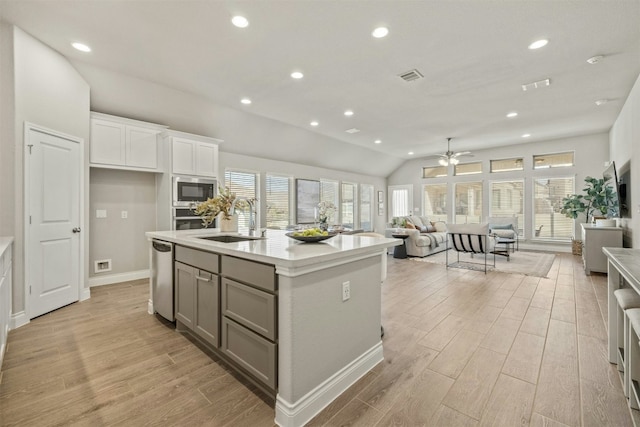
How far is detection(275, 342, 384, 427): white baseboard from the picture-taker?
60.2 inches

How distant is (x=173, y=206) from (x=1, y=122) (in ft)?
7.06

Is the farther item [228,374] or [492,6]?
[492,6]

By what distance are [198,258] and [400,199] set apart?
31.0ft

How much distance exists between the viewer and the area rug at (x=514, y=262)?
528 cm

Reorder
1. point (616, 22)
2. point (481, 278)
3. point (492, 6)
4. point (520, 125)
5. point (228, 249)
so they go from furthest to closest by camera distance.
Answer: point (520, 125) < point (481, 278) < point (616, 22) < point (492, 6) < point (228, 249)

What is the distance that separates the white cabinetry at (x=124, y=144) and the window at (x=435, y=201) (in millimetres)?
8321

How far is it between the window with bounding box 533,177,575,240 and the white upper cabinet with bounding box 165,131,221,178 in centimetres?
849

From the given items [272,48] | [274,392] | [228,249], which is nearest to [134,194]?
[272,48]

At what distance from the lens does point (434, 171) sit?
390 inches

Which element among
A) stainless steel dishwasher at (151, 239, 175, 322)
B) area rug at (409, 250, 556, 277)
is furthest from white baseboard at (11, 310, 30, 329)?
area rug at (409, 250, 556, 277)

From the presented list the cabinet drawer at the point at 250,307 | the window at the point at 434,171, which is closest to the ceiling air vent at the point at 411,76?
the cabinet drawer at the point at 250,307

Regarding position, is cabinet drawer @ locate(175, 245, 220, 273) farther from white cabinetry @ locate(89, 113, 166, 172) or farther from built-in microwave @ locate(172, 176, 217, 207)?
white cabinetry @ locate(89, 113, 166, 172)

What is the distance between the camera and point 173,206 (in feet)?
15.3

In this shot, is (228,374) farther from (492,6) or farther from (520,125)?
(520,125)
